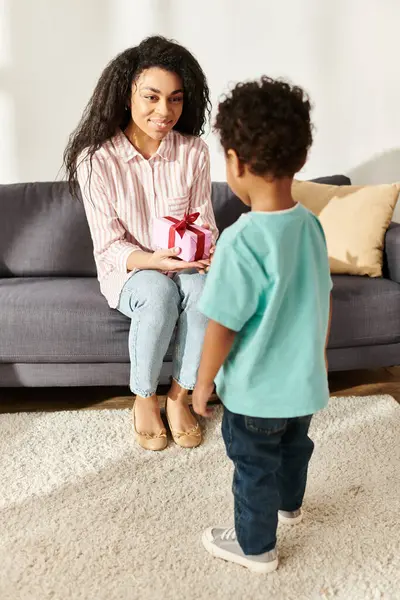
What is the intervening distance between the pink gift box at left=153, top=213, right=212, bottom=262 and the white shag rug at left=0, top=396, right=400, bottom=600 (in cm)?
56

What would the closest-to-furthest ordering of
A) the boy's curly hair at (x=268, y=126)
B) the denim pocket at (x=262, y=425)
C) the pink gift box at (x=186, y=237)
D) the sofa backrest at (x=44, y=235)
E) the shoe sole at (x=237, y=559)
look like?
1. the boy's curly hair at (x=268, y=126)
2. the denim pocket at (x=262, y=425)
3. the shoe sole at (x=237, y=559)
4. the pink gift box at (x=186, y=237)
5. the sofa backrest at (x=44, y=235)

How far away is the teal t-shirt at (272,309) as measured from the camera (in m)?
1.10

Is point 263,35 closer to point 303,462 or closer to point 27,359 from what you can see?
point 27,359

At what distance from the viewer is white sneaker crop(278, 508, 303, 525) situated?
145cm

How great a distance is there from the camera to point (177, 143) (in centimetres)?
210

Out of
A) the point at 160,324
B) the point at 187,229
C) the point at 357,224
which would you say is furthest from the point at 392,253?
the point at 160,324

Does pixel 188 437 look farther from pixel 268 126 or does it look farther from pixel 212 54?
pixel 212 54

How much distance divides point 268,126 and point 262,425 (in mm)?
551

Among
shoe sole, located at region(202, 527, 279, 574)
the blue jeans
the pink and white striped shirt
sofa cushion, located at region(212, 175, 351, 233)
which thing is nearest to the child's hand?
shoe sole, located at region(202, 527, 279, 574)

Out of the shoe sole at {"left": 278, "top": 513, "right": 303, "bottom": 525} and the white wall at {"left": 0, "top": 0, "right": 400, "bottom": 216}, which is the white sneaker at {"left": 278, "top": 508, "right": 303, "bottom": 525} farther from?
the white wall at {"left": 0, "top": 0, "right": 400, "bottom": 216}

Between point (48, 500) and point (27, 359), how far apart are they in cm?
59

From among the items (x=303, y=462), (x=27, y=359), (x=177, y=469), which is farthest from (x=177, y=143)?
(x=303, y=462)

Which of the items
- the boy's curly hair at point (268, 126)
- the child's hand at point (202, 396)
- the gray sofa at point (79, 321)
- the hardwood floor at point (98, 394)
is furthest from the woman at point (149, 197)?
the boy's curly hair at point (268, 126)

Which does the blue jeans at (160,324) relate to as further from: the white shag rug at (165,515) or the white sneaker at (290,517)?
the white sneaker at (290,517)
